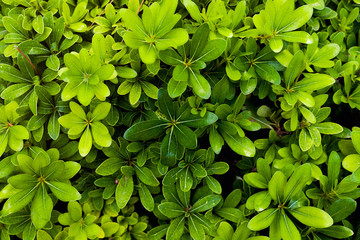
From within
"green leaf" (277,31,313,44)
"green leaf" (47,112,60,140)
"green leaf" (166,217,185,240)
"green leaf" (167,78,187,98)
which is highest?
"green leaf" (277,31,313,44)

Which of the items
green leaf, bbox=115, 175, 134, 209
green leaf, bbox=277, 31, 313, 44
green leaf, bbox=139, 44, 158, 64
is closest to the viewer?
green leaf, bbox=139, 44, 158, 64

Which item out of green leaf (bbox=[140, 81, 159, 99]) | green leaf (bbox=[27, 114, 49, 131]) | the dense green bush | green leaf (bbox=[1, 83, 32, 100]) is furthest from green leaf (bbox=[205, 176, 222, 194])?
green leaf (bbox=[1, 83, 32, 100])

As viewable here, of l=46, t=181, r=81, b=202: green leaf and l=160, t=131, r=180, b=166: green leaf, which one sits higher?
l=160, t=131, r=180, b=166: green leaf

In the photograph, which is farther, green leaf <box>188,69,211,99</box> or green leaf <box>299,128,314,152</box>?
green leaf <box>299,128,314,152</box>

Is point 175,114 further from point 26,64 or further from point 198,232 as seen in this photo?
point 26,64

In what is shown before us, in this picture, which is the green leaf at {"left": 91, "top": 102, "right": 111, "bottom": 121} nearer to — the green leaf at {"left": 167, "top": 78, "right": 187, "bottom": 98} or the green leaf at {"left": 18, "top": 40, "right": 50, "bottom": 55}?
the green leaf at {"left": 167, "top": 78, "right": 187, "bottom": 98}

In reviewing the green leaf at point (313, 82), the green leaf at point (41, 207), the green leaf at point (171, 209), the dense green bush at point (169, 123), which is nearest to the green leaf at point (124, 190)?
the dense green bush at point (169, 123)

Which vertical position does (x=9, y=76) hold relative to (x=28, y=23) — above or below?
below

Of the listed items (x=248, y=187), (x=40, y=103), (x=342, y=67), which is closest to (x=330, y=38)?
(x=342, y=67)
